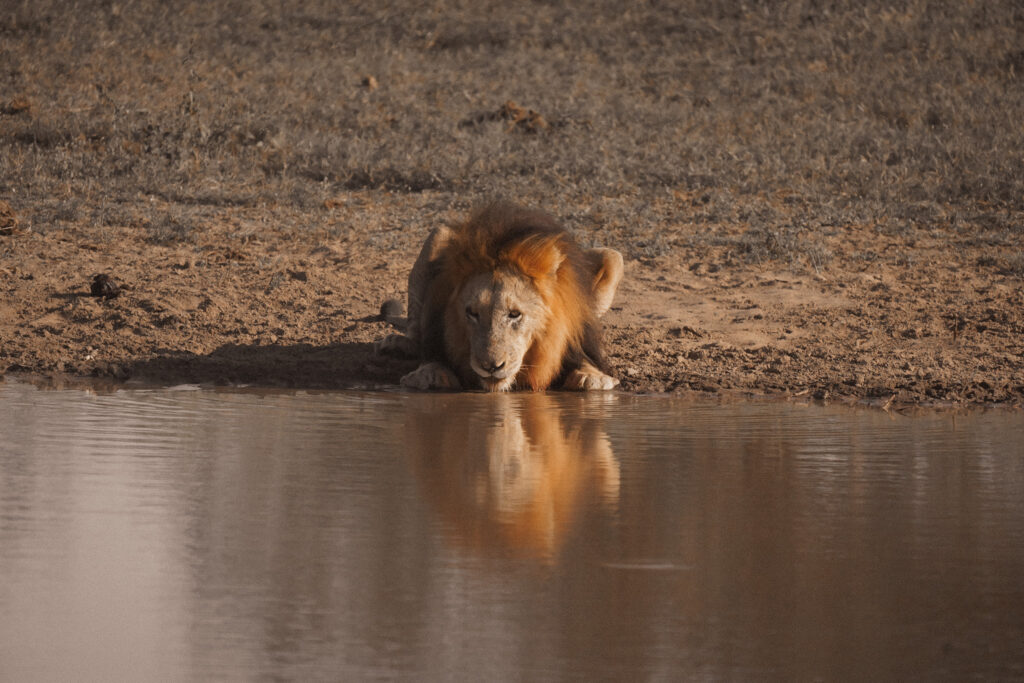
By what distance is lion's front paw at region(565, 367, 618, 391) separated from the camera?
8383 millimetres

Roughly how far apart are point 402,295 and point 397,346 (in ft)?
4.87

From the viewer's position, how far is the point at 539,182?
45.4 ft

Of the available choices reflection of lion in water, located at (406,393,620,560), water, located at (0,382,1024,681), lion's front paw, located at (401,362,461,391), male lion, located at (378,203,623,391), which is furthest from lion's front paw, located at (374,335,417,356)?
Result: water, located at (0,382,1024,681)

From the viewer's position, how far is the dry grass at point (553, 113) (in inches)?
506

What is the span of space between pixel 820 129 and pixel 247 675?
14349 mm

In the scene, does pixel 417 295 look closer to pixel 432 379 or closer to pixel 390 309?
pixel 390 309

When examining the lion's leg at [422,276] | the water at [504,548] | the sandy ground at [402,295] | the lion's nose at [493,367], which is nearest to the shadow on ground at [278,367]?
the sandy ground at [402,295]

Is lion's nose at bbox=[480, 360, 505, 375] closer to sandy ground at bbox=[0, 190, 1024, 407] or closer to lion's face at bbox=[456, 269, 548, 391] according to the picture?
lion's face at bbox=[456, 269, 548, 391]

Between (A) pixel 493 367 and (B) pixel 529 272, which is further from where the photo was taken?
(B) pixel 529 272

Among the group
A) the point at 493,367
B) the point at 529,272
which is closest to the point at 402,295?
the point at 529,272

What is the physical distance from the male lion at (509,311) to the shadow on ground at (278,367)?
0.40 meters

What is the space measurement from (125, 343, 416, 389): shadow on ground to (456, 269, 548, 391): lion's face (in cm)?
92

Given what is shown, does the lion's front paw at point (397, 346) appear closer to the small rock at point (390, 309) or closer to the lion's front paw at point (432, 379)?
the small rock at point (390, 309)

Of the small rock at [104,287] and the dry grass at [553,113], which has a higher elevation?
the dry grass at [553,113]
